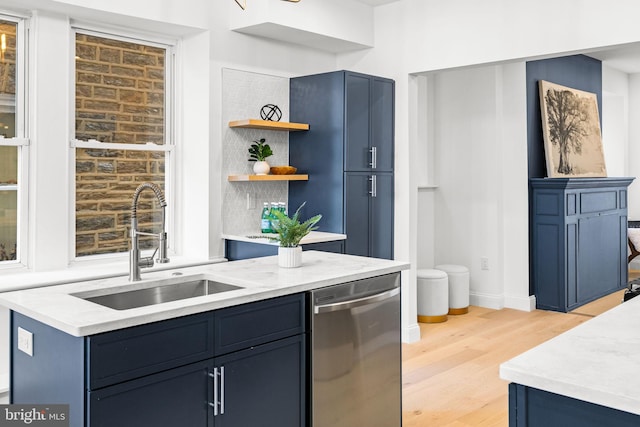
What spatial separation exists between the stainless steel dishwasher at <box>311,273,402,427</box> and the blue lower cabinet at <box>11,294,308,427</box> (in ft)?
0.29

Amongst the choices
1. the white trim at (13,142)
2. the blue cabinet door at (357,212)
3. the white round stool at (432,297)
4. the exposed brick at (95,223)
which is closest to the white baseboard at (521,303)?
the white round stool at (432,297)

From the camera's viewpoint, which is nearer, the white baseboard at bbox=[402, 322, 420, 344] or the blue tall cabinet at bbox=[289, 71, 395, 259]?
the blue tall cabinet at bbox=[289, 71, 395, 259]

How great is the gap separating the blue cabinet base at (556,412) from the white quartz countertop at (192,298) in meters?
1.18

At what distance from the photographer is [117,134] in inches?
154

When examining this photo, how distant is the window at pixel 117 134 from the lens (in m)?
3.75

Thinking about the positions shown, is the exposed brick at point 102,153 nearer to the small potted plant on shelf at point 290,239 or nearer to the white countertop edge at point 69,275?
the white countertop edge at point 69,275

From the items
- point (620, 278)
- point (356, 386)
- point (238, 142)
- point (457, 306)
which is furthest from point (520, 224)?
point (356, 386)

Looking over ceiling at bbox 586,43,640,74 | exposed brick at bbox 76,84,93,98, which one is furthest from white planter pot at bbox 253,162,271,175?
ceiling at bbox 586,43,640,74

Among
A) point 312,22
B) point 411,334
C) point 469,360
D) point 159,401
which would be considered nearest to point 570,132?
point 411,334

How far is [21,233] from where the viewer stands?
3.48 meters

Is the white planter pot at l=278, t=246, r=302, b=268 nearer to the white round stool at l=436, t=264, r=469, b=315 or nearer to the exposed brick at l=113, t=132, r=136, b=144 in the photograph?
the exposed brick at l=113, t=132, r=136, b=144

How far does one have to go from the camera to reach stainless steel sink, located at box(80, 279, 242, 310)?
257 centimetres

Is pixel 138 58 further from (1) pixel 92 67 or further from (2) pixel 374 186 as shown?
(2) pixel 374 186

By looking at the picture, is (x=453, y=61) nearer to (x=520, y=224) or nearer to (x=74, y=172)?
(x=520, y=224)
